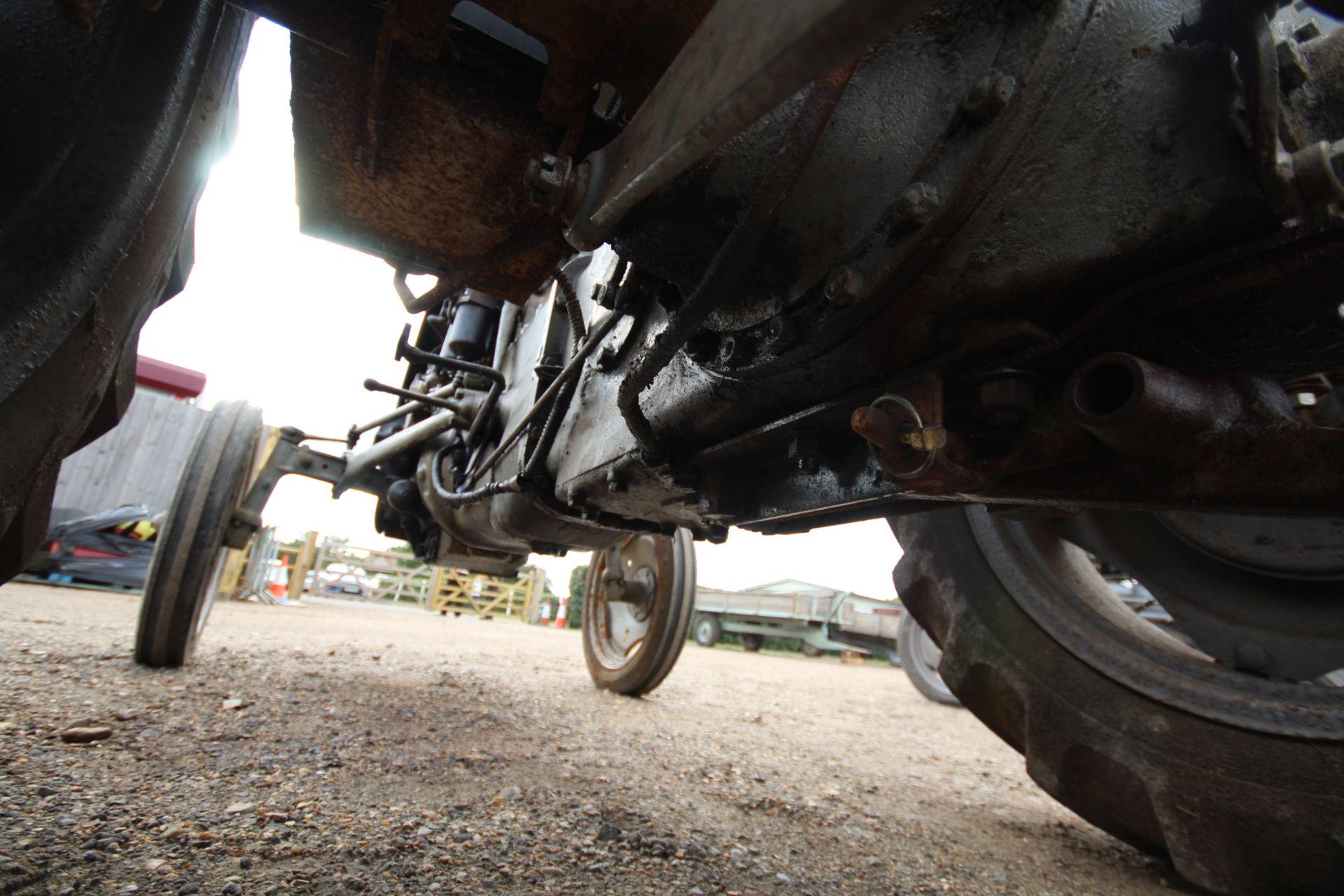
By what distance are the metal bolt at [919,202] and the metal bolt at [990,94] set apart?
7 cm

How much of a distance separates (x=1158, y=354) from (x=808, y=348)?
1.19 ft

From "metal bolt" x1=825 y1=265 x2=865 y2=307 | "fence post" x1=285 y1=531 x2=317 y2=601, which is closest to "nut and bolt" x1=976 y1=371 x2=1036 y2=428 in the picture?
"metal bolt" x1=825 y1=265 x2=865 y2=307

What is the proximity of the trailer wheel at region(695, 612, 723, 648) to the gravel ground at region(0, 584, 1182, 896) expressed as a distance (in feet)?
30.9

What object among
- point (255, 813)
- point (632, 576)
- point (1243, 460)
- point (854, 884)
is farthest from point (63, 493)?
point (1243, 460)

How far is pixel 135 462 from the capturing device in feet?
29.9

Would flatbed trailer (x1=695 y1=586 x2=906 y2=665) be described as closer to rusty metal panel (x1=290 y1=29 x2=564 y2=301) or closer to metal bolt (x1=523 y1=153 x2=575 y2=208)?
rusty metal panel (x1=290 y1=29 x2=564 y2=301)

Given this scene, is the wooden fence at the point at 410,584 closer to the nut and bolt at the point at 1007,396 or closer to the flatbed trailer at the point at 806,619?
the flatbed trailer at the point at 806,619

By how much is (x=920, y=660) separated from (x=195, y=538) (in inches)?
201

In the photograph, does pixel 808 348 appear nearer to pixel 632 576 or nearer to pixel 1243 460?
pixel 1243 460

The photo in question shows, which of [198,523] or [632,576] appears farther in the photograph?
[632,576]

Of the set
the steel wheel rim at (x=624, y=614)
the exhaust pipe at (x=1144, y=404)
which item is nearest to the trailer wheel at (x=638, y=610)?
the steel wheel rim at (x=624, y=614)

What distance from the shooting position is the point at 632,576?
10.7 feet

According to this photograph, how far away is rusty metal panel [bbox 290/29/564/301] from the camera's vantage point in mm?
820

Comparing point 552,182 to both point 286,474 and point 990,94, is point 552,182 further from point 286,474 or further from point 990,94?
point 286,474
